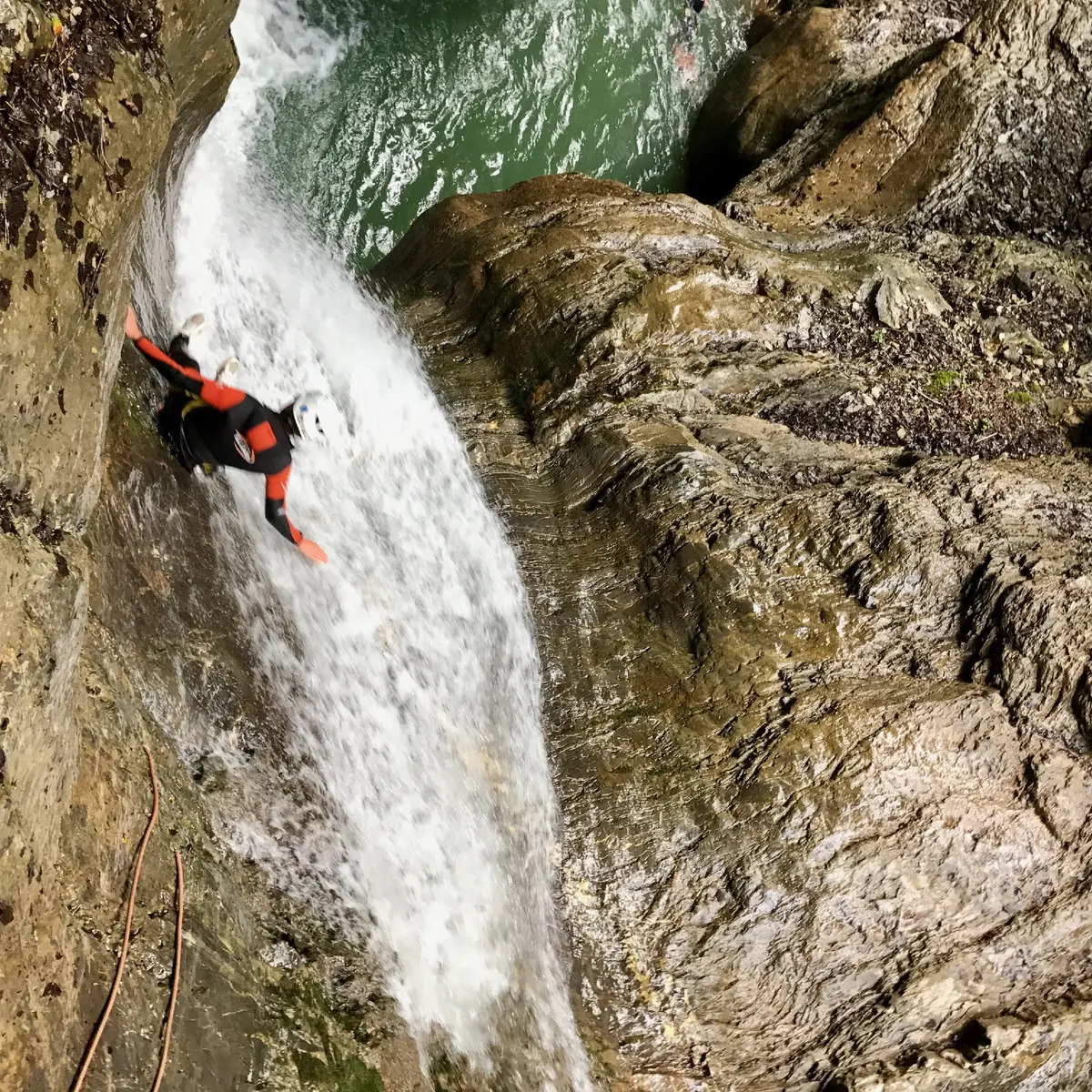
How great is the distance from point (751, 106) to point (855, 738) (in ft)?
24.4

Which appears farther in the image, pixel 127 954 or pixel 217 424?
pixel 217 424

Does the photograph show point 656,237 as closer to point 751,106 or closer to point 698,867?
point 751,106

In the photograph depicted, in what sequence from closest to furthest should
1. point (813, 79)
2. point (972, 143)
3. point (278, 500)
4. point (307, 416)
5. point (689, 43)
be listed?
point (278, 500), point (307, 416), point (972, 143), point (813, 79), point (689, 43)

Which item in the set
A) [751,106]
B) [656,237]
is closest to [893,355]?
[656,237]

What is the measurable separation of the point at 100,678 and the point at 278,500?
1370mm

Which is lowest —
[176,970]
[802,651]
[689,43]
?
[176,970]

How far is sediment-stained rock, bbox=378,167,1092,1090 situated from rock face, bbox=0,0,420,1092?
5.67 ft

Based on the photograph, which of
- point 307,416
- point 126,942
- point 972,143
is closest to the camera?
point 126,942

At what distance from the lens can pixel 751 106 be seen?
30.9 ft

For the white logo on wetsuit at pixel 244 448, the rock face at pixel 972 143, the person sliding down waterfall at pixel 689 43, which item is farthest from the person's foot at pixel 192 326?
the person sliding down waterfall at pixel 689 43

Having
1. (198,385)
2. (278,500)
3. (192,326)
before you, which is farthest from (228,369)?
(278,500)

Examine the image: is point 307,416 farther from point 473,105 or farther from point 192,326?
point 473,105

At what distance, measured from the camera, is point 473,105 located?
9.15 metres

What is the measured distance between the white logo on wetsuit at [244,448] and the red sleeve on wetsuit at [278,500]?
156mm
